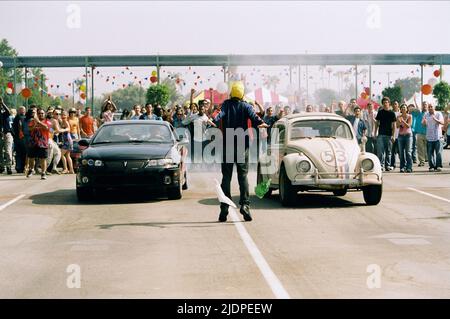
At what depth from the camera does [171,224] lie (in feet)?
40.9

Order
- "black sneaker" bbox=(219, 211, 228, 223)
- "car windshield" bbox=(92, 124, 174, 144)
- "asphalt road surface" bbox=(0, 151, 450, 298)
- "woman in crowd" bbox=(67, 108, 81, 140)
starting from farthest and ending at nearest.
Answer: "woman in crowd" bbox=(67, 108, 81, 140)
"car windshield" bbox=(92, 124, 174, 144)
"black sneaker" bbox=(219, 211, 228, 223)
"asphalt road surface" bbox=(0, 151, 450, 298)

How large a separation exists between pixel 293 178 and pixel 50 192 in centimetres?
587

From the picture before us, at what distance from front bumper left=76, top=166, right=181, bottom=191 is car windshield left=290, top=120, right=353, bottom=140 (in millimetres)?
2347

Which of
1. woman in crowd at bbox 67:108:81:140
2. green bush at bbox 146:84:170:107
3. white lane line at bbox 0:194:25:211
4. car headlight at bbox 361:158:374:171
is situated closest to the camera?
car headlight at bbox 361:158:374:171

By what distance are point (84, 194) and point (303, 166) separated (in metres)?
4.11

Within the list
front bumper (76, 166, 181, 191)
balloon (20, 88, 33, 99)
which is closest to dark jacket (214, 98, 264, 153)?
front bumper (76, 166, 181, 191)

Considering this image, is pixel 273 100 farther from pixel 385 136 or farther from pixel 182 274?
pixel 182 274

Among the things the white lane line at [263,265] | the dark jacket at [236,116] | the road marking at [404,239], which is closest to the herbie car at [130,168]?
the white lane line at [263,265]

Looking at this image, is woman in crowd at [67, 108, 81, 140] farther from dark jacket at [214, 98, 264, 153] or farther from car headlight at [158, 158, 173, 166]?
dark jacket at [214, 98, 264, 153]

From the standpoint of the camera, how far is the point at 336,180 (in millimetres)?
14305

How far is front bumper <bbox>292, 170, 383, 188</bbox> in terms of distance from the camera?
1425 cm

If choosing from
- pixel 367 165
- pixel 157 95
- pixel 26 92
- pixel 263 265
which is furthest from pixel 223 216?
pixel 157 95

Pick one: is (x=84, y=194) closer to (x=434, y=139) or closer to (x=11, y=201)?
(x=11, y=201)

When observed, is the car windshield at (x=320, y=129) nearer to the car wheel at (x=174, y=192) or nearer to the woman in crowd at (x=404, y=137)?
the car wheel at (x=174, y=192)
